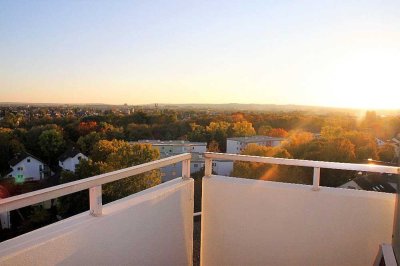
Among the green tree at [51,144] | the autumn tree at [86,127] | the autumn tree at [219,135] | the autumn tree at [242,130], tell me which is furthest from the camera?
the autumn tree at [242,130]

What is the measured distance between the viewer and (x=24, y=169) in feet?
77.8

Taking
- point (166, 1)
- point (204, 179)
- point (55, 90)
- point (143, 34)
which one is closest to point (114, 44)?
point (143, 34)

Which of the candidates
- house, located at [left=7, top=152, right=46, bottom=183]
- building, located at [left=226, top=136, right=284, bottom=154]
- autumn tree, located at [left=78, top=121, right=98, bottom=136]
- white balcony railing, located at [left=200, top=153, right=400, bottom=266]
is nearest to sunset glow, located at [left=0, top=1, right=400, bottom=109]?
white balcony railing, located at [left=200, top=153, right=400, bottom=266]

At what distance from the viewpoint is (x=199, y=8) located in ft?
26.9

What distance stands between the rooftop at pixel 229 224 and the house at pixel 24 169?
77.8 ft

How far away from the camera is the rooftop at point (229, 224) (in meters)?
1.47

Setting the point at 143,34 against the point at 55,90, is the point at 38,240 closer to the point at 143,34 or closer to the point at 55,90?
the point at 143,34

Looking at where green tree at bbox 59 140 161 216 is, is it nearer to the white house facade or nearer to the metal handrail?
the white house facade

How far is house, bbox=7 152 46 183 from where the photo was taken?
2319 centimetres

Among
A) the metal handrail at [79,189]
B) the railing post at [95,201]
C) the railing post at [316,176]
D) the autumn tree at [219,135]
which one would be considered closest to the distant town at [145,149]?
the autumn tree at [219,135]

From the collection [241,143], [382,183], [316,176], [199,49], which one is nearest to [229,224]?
[316,176]

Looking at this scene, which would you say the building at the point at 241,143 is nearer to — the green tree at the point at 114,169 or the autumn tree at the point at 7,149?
the green tree at the point at 114,169

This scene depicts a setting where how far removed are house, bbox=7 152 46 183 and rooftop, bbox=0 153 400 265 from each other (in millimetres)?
23704

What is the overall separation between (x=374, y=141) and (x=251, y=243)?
24044mm
